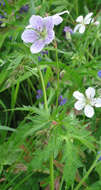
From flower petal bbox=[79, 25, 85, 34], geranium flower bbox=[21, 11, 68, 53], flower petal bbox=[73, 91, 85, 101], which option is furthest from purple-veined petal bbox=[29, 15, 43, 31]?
flower petal bbox=[79, 25, 85, 34]

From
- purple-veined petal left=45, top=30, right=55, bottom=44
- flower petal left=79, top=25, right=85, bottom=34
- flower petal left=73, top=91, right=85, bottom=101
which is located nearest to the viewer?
purple-veined petal left=45, top=30, right=55, bottom=44

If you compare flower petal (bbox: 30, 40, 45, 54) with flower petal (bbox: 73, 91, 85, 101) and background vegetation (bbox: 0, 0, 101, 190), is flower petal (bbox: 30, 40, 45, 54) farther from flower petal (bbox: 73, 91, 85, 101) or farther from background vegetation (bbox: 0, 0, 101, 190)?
flower petal (bbox: 73, 91, 85, 101)

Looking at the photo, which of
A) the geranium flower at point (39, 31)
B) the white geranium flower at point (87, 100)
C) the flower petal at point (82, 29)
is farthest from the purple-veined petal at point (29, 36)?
the flower petal at point (82, 29)

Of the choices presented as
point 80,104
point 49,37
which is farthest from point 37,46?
point 80,104

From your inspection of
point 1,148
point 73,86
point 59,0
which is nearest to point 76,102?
point 73,86

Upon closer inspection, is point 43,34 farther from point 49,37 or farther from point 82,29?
point 82,29

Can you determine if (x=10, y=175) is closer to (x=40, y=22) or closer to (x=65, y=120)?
(x=65, y=120)
